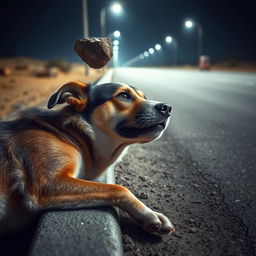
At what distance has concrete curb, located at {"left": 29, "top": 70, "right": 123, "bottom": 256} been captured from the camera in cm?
174

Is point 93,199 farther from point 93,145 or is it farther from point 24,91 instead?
point 24,91

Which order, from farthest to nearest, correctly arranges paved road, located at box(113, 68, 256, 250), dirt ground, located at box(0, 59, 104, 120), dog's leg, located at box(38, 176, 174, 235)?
dirt ground, located at box(0, 59, 104, 120)
paved road, located at box(113, 68, 256, 250)
dog's leg, located at box(38, 176, 174, 235)

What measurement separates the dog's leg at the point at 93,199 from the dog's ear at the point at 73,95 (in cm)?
64

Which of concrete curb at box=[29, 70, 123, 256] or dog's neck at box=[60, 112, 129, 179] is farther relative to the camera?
dog's neck at box=[60, 112, 129, 179]

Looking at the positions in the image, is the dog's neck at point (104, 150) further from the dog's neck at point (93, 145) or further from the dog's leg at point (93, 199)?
the dog's leg at point (93, 199)

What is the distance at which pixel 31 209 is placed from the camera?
7.06ft

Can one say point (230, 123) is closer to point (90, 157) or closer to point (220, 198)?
point (220, 198)


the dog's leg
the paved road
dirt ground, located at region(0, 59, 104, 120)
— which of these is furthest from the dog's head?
dirt ground, located at region(0, 59, 104, 120)

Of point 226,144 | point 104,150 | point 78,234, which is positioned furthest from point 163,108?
point 226,144

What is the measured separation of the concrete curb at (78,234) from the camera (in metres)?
1.74

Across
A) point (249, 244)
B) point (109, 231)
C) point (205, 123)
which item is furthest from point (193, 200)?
point (205, 123)

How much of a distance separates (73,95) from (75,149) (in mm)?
443

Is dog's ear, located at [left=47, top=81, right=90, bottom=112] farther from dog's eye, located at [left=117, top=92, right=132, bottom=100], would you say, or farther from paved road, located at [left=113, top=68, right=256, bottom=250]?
paved road, located at [left=113, top=68, right=256, bottom=250]

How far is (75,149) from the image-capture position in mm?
2461
